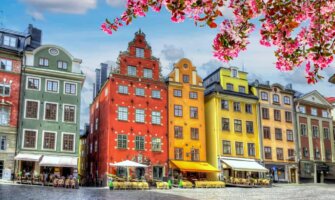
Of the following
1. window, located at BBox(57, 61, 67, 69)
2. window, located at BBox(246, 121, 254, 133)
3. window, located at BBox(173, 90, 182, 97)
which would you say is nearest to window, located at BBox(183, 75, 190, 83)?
window, located at BBox(173, 90, 182, 97)

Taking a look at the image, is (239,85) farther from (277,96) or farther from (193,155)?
(193,155)

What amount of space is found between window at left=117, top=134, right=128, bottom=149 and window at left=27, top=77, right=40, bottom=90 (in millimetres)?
9570

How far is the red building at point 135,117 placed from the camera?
133 ft

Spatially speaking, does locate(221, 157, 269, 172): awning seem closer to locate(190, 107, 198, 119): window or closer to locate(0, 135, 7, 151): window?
locate(190, 107, 198, 119): window

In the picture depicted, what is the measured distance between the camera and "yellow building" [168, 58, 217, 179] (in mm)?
43719

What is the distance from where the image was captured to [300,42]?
5.28 m

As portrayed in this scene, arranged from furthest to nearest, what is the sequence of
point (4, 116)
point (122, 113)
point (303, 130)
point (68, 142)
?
point (303, 130)
point (122, 113)
point (68, 142)
point (4, 116)

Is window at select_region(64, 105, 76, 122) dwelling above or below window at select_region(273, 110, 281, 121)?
below

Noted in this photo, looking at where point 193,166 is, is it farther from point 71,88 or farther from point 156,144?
point 71,88

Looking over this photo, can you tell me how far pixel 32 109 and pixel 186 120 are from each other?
17079 millimetres

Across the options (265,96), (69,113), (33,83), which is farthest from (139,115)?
(265,96)

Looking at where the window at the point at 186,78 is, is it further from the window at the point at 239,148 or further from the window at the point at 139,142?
the window at the point at 239,148

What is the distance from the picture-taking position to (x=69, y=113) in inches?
1553

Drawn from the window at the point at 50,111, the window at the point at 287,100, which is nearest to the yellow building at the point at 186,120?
the window at the point at 50,111
